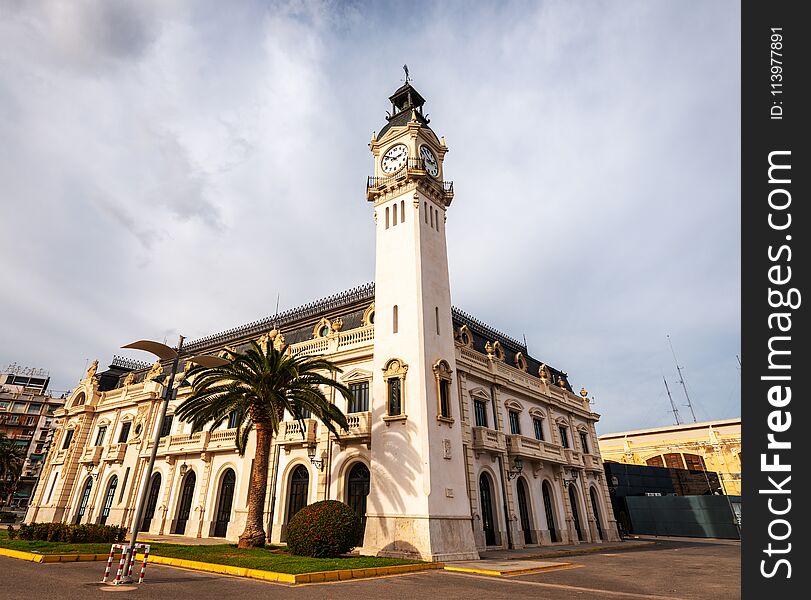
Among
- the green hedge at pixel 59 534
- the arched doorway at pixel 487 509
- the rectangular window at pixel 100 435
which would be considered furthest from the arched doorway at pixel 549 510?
the rectangular window at pixel 100 435

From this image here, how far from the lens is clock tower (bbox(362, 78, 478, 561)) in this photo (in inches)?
792

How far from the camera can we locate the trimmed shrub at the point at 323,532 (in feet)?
56.6

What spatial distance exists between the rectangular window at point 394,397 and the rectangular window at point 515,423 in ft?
37.5

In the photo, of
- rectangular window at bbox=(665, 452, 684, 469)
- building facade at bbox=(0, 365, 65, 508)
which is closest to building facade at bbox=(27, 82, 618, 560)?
rectangular window at bbox=(665, 452, 684, 469)

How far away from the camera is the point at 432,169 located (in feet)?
96.4

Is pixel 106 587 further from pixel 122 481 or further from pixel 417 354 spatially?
pixel 122 481

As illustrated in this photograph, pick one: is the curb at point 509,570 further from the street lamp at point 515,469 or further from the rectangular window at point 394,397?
the street lamp at point 515,469

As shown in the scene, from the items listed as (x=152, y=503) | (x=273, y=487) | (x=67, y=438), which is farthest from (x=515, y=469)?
(x=67, y=438)

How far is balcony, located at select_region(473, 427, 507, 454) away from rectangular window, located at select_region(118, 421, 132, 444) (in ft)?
103

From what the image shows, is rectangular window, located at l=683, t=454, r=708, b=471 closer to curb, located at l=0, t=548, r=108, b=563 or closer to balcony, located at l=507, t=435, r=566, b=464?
Answer: balcony, located at l=507, t=435, r=566, b=464

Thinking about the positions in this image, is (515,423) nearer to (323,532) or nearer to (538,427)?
(538,427)

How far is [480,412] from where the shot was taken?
27.8 meters

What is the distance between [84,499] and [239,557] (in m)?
33.3
